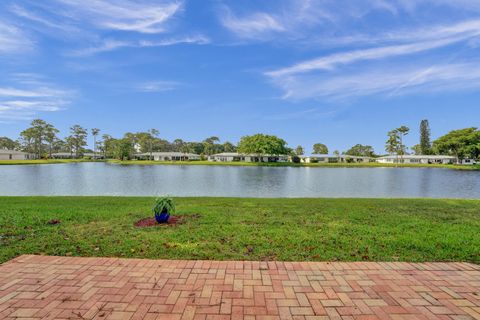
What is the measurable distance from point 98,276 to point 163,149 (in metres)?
103

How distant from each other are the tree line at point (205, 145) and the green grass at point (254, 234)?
53.0 metres

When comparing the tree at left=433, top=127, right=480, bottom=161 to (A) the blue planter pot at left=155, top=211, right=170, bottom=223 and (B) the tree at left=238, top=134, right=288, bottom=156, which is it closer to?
(B) the tree at left=238, top=134, right=288, bottom=156

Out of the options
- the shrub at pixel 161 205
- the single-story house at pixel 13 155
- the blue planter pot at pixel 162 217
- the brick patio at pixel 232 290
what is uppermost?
the single-story house at pixel 13 155

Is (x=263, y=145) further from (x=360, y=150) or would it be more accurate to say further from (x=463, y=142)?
(x=360, y=150)

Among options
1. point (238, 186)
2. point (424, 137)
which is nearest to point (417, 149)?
point (424, 137)

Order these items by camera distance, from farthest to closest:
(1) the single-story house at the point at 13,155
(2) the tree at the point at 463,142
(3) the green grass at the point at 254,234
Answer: (1) the single-story house at the point at 13,155, (2) the tree at the point at 463,142, (3) the green grass at the point at 254,234

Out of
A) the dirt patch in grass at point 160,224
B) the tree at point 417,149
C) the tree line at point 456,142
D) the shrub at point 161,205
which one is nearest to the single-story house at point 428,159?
the tree line at point 456,142

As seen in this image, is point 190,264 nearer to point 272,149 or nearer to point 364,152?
point 272,149

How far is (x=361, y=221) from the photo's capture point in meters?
6.31

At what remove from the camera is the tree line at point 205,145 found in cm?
5922

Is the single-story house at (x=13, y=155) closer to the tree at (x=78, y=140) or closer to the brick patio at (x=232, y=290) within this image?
the tree at (x=78, y=140)

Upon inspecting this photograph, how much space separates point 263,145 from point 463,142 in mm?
40520

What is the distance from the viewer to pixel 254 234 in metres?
5.14

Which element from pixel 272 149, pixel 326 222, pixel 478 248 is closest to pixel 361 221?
pixel 326 222
